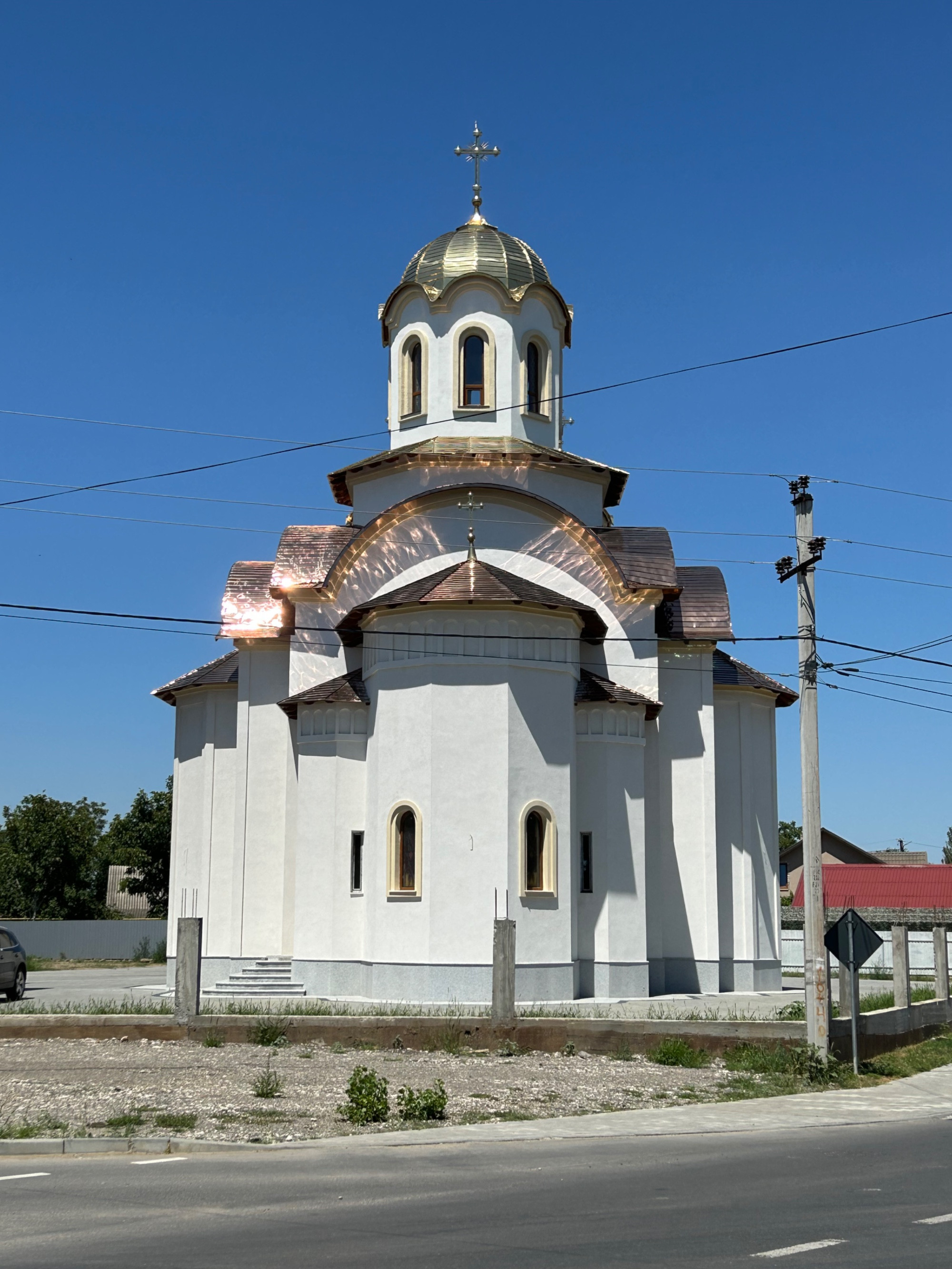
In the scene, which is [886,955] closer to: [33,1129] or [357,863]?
[357,863]

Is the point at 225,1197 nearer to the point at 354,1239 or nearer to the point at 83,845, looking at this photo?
the point at 354,1239

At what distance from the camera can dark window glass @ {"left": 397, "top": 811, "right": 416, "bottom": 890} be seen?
23859 mm

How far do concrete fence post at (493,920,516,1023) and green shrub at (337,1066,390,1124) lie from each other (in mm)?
5130

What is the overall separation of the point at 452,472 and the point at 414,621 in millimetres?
4724

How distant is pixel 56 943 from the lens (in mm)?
43562

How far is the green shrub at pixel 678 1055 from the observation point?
17.1 m

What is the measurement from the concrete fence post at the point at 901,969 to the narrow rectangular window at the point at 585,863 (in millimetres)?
5645

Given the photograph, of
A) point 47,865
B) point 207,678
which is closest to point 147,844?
point 47,865

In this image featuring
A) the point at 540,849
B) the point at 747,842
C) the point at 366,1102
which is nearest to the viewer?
the point at 366,1102

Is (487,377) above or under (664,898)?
above

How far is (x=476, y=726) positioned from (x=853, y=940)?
8578mm

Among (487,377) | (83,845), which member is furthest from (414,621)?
(83,845)

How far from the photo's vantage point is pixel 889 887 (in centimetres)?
5056

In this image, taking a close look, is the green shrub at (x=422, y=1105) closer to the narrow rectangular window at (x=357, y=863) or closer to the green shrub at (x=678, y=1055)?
the green shrub at (x=678, y=1055)
